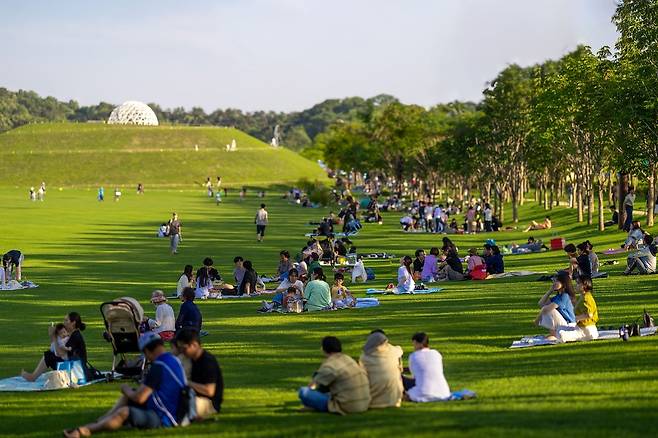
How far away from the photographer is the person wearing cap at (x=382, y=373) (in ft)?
46.3

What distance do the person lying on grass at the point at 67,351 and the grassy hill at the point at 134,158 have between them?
462ft

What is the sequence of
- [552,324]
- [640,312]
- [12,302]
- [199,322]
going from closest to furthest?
[552,324] → [199,322] → [640,312] → [12,302]

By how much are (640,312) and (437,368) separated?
9.81 meters

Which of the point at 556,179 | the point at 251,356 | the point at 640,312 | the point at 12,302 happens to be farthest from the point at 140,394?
the point at 556,179

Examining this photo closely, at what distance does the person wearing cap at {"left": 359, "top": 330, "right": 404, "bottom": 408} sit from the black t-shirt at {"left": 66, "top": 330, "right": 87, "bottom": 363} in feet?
17.0

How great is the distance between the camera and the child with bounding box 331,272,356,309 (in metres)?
27.2

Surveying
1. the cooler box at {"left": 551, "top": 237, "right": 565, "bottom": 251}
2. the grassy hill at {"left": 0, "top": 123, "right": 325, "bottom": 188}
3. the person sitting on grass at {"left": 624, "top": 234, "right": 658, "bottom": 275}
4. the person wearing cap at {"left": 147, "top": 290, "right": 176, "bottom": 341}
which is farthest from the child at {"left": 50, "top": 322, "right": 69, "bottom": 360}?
the grassy hill at {"left": 0, "top": 123, "right": 325, "bottom": 188}

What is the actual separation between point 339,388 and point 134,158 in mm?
163296

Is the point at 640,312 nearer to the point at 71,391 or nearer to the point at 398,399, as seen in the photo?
the point at 398,399

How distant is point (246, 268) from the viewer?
3153 centimetres

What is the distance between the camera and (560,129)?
60062 millimetres

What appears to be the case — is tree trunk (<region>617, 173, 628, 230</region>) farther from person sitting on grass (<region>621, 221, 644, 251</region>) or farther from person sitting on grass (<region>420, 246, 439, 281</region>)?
person sitting on grass (<region>420, 246, 439, 281</region>)

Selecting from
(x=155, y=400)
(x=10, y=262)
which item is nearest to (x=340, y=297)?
(x=10, y=262)

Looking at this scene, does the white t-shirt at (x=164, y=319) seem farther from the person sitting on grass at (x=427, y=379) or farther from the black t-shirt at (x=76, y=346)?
the person sitting on grass at (x=427, y=379)
